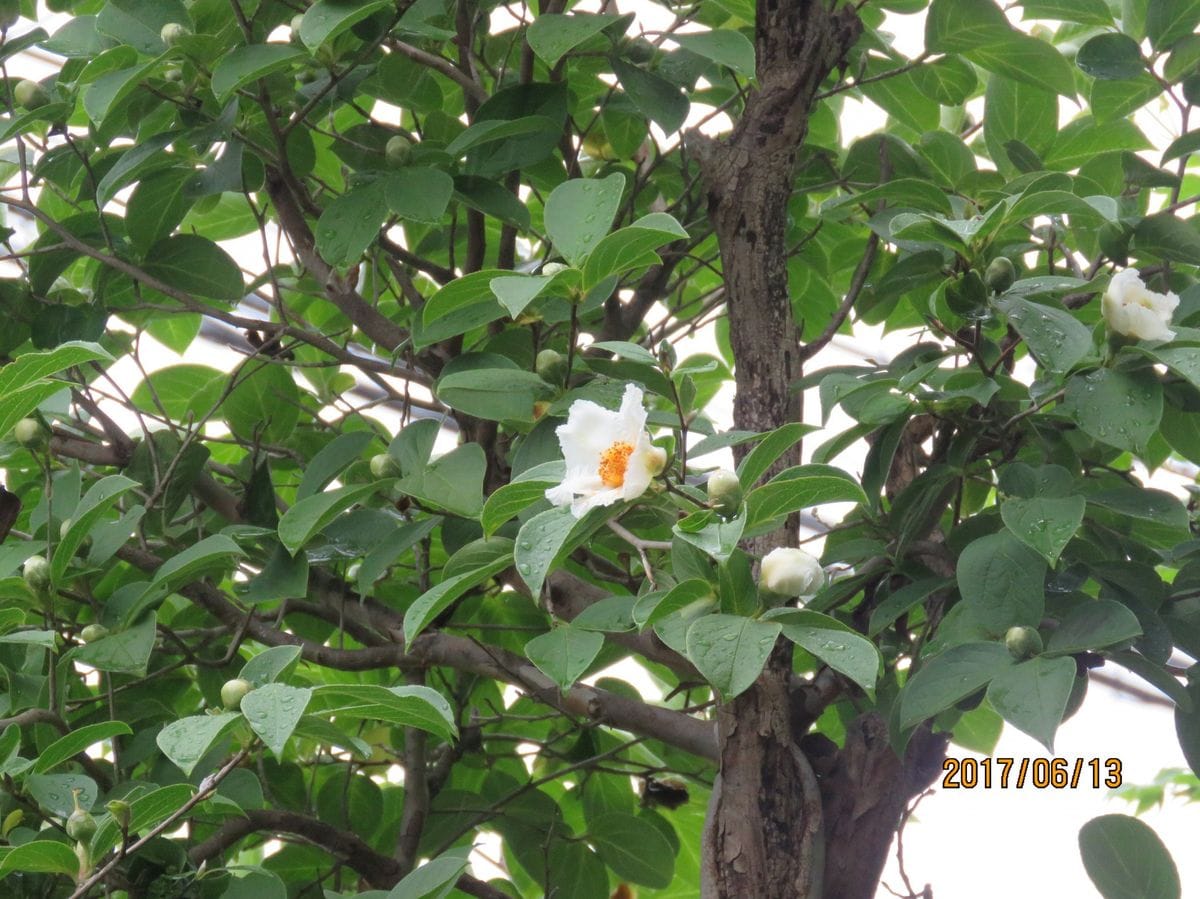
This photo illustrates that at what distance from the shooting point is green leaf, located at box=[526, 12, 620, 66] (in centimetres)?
87

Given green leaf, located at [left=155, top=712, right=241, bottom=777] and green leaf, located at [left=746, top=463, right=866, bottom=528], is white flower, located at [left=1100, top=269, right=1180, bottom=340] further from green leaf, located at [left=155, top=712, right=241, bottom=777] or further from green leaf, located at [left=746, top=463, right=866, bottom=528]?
green leaf, located at [left=155, top=712, right=241, bottom=777]

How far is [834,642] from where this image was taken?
26.3 inches

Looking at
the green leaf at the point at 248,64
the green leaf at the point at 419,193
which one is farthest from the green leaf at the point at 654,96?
the green leaf at the point at 248,64

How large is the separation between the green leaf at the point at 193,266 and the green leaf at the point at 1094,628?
726 millimetres

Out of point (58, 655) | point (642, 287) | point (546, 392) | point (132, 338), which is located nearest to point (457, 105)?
point (642, 287)

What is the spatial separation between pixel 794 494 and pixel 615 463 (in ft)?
0.32

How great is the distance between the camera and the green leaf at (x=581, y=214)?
0.73 m

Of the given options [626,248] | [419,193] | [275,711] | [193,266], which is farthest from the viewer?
[193,266]

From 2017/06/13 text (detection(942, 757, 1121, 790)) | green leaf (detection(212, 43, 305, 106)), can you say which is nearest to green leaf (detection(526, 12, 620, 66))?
green leaf (detection(212, 43, 305, 106))

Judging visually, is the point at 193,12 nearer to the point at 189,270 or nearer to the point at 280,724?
the point at 189,270

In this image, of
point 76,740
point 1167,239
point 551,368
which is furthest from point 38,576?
point 1167,239

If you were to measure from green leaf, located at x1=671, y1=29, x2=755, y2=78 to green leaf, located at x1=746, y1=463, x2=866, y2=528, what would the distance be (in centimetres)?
35

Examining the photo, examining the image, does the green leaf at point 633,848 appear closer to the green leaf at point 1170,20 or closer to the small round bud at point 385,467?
the small round bud at point 385,467

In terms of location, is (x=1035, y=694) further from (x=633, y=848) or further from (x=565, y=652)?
(x=633, y=848)
